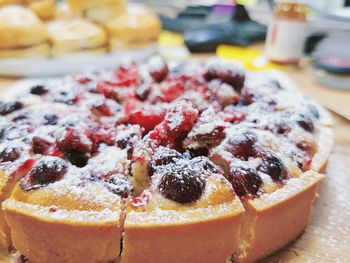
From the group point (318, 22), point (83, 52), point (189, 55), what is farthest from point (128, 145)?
point (318, 22)

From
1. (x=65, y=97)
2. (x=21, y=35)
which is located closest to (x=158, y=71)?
(x=65, y=97)

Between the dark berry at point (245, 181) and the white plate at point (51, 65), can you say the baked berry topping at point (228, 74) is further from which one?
the white plate at point (51, 65)

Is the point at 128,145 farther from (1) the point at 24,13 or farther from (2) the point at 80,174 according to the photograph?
(1) the point at 24,13


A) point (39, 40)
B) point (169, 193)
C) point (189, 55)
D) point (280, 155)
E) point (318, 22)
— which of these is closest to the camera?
point (169, 193)

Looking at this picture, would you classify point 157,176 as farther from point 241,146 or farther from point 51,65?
point 51,65

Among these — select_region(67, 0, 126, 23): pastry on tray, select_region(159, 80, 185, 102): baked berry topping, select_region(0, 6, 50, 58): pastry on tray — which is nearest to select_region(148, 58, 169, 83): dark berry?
select_region(159, 80, 185, 102): baked berry topping

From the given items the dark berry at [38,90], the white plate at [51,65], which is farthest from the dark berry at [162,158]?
the white plate at [51,65]

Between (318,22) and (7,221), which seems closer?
(7,221)

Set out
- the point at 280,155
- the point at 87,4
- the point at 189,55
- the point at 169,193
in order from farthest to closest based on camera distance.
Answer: the point at 189,55
the point at 87,4
the point at 280,155
the point at 169,193
